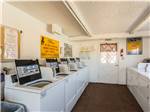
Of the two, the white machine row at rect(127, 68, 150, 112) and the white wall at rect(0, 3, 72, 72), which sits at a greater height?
the white wall at rect(0, 3, 72, 72)

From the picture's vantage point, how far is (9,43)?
6.91ft

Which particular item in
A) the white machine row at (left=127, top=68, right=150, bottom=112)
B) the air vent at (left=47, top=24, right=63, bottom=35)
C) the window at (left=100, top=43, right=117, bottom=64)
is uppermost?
the air vent at (left=47, top=24, right=63, bottom=35)

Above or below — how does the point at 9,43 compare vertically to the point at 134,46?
below

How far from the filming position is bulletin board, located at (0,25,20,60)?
1.98m

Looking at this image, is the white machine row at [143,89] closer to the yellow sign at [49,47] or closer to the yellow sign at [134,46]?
the yellow sign at [134,46]

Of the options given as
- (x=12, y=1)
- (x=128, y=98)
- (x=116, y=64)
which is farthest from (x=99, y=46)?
(x=12, y=1)

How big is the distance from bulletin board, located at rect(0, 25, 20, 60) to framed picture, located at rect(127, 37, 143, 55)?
480cm

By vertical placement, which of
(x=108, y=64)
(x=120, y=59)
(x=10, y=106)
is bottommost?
(x=10, y=106)

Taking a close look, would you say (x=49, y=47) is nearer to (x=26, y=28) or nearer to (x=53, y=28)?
(x=53, y=28)

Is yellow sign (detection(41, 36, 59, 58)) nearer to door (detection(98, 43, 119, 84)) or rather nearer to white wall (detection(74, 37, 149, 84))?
white wall (detection(74, 37, 149, 84))

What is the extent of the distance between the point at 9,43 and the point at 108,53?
460 centimetres

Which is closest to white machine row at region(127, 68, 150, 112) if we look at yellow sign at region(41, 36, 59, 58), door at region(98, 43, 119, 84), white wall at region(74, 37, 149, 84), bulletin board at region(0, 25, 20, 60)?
white wall at region(74, 37, 149, 84)

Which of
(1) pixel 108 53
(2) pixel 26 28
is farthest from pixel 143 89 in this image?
(2) pixel 26 28

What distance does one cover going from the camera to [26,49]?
257cm
